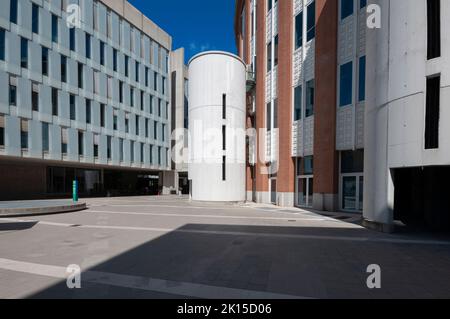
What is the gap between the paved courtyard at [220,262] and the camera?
4465mm

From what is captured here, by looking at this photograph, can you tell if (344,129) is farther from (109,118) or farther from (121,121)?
(121,121)

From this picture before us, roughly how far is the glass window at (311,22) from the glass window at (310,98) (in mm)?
3322

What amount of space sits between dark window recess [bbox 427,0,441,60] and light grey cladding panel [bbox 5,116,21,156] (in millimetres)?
29131

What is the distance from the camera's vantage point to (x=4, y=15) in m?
21.4

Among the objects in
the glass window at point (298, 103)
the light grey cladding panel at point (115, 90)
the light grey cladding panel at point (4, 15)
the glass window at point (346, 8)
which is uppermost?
the light grey cladding panel at point (4, 15)

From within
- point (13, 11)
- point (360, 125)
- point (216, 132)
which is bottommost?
point (360, 125)

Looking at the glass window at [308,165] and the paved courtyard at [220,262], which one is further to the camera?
the glass window at [308,165]

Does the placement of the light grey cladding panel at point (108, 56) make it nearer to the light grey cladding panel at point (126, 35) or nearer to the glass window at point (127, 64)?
the light grey cladding panel at point (126, 35)

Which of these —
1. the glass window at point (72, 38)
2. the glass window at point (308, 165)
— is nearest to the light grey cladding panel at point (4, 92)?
the glass window at point (72, 38)

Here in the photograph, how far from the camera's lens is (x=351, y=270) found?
5.47 metres

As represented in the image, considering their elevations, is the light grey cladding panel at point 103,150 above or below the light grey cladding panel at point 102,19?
below

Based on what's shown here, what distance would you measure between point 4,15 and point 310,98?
27.1 m

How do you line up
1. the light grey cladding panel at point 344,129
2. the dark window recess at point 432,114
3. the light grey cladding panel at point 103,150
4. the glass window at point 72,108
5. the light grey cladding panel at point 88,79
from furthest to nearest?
the light grey cladding panel at point 103,150 < the light grey cladding panel at point 88,79 < the glass window at point 72,108 < the light grey cladding panel at point 344,129 < the dark window recess at point 432,114

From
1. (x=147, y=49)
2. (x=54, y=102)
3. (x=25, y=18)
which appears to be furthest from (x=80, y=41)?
(x=147, y=49)
